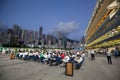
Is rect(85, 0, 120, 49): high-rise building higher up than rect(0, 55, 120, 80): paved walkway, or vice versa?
rect(85, 0, 120, 49): high-rise building

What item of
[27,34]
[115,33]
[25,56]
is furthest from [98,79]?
[27,34]

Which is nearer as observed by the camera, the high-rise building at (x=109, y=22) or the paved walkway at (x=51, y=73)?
the paved walkway at (x=51, y=73)

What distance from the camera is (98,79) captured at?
22.9ft

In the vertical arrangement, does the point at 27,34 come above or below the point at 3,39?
above

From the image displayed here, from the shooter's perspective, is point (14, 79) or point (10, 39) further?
point (10, 39)

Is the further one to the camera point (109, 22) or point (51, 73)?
point (109, 22)

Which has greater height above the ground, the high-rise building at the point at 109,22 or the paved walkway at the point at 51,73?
the high-rise building at the point at 109,22

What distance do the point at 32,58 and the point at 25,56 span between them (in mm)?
1766

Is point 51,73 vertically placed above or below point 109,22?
below

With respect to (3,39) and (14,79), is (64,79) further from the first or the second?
(3,39)

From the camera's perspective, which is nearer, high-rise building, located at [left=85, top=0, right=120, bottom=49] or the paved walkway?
the paved walkway

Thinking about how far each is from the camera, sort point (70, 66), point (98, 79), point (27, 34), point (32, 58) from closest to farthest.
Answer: point (98, 79) → point (70, 66) → point (32, 58) → point (27, 34)

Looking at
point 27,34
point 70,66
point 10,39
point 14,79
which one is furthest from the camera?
point 27,34

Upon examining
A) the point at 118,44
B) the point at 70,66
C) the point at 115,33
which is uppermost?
the point at 115,33
